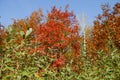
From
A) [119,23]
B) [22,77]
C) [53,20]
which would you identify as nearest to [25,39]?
[22,77]

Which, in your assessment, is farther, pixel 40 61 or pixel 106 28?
pixel 106 28

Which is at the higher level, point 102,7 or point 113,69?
point 102,7

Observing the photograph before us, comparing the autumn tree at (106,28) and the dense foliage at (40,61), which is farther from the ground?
the autumn tree at (106,28)

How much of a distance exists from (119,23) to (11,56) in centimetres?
3175

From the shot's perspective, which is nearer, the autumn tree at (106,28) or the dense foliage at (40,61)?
the dense foliage at (40,61)

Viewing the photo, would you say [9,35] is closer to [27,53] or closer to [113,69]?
[27,53]

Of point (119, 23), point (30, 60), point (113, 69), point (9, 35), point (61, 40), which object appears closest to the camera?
point (9, 35)

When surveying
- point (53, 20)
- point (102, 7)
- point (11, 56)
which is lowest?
point (11, 56)

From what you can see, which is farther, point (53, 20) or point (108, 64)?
point (53, 20)

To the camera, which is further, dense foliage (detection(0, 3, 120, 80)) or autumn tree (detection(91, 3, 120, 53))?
autumn tree (detection(91, 3, 120, 53))

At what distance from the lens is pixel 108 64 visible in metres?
6.03

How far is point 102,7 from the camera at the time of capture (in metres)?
39.1

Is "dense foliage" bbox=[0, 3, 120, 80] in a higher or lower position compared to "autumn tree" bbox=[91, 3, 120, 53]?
lower

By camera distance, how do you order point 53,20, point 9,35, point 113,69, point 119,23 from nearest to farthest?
point 9,35, point 113,69, point 53,20, point 119,23
